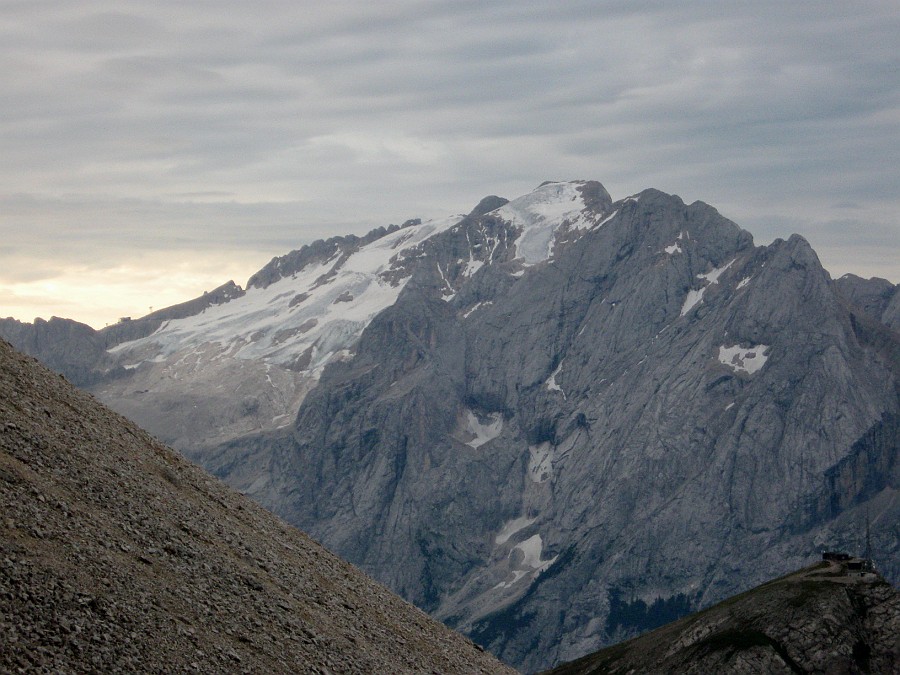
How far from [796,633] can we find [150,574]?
87.9 meters

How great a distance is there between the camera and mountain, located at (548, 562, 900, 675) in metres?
127

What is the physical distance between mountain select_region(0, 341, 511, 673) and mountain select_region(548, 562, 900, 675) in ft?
161

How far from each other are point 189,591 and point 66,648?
41.6ft

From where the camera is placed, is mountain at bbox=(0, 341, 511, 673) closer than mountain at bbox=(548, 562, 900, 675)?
Yes

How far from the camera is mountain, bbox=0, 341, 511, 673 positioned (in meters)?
56.7

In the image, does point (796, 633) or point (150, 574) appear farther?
point (796, 633)

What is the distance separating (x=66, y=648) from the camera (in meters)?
54.3

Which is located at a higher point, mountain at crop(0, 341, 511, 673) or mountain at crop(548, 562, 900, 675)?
mountain at crop(0, 341, 511, 673)

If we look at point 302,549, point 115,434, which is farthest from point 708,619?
point 115,434

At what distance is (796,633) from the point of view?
131m

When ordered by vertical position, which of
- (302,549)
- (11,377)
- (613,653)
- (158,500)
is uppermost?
(11,377)

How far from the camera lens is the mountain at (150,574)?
5669cm

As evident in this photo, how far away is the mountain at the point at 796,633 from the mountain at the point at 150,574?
48.9 meters

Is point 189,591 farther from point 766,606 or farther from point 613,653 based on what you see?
point 613,653
